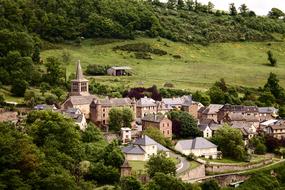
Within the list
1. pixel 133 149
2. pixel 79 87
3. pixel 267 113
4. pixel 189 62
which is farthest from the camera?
pixel 189 62

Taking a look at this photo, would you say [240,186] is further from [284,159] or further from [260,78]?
[260,78]

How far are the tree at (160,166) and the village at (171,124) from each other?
1.83 meters

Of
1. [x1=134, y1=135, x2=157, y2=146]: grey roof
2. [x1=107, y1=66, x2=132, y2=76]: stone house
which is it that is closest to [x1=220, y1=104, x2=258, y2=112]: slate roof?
[x1=134, y1=135, x2=157, y2=146]: grey roof

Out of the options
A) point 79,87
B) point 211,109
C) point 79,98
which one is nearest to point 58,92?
point 79,87

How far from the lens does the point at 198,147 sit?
8719 cm

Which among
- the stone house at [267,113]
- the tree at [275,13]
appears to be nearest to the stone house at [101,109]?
the stone house at [267,113]

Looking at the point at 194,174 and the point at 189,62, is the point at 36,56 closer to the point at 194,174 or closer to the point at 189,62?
the point at 189,62

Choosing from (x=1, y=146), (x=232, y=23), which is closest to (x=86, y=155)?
(x=1, y=146)

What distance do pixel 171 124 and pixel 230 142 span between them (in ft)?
25.4

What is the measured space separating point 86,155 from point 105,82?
40.0 m

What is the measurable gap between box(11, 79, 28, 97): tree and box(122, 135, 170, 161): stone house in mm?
25532

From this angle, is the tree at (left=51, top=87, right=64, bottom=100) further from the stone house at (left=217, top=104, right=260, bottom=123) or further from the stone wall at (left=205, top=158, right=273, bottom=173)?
the stone wall at (left=205, top=158, right=273, bottom=173)

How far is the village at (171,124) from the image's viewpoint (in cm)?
8200

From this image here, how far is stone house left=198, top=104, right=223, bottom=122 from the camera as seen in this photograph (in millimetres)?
101500
